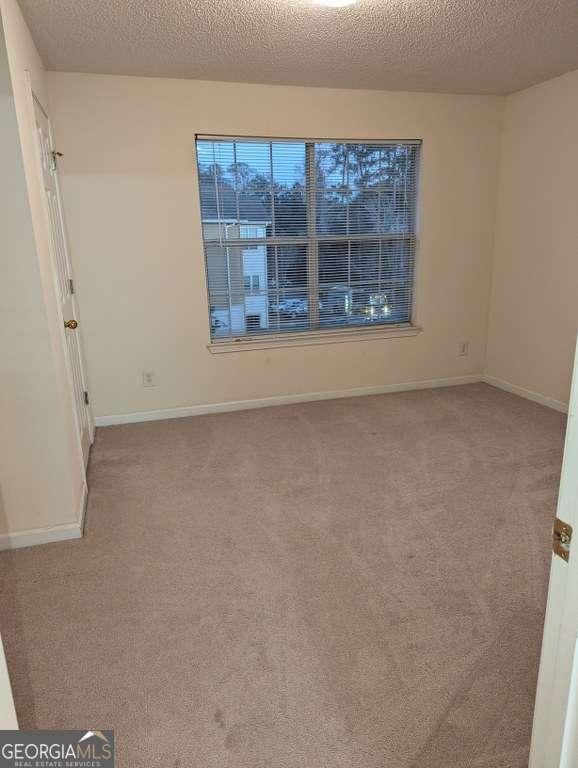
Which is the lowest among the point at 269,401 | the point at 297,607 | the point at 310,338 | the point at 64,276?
the point at 297,607

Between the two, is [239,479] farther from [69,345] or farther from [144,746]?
[144,746]

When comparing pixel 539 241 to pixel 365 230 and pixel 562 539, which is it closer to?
pixel 365 230

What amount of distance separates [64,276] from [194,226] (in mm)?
1049

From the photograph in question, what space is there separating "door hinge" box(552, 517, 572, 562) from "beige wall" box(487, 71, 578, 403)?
3.34m

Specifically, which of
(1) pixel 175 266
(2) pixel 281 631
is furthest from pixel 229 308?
(2) pixel 281 631

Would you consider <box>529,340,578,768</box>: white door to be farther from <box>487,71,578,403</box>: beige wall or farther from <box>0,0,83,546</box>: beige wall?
<box>487,71,578,403</box>: beige wall

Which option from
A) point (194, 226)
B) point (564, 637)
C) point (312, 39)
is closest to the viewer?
point (564, 637)

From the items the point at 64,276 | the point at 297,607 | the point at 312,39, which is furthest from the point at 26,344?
the point at 312,39

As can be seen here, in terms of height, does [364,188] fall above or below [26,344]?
above

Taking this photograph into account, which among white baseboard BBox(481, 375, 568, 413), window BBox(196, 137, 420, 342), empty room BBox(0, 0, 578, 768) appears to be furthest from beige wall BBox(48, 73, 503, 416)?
white baseboard BBox(481, 375, 568, 413)

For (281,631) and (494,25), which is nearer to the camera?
(281,631)

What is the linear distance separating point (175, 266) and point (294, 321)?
3.46 feet

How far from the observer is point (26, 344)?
2.12 m

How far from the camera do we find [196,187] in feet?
11.9
